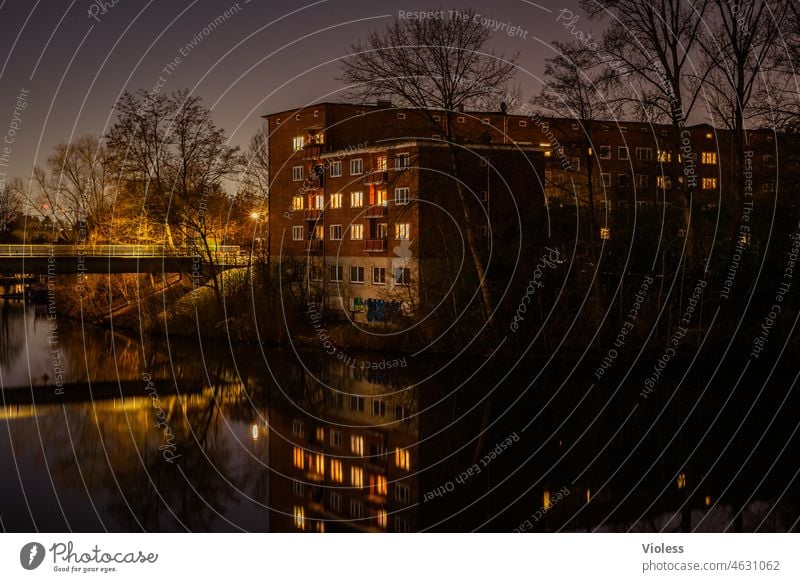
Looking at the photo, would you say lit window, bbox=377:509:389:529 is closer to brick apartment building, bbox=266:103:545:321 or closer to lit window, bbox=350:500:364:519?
lit window, bbox=350:500:364:519

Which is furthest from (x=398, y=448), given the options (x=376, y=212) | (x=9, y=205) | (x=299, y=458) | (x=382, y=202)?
(x=9, y=205)

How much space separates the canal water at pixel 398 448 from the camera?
17234mm

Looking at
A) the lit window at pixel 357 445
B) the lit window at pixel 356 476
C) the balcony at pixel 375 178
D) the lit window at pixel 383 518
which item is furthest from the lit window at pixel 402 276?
the lit window at pixel 383 518

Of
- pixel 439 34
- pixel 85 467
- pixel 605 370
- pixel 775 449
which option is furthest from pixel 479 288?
pixel 85 467

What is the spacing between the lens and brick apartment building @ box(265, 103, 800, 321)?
33.5m

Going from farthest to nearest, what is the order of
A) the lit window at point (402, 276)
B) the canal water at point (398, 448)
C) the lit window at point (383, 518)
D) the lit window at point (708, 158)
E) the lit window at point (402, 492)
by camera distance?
the lit window at point (708, 158) → the lit window at point (402, 276) → the lit window at point (402, 492) → the canal water at point (398, 448) → the lit window at point (383, 518)

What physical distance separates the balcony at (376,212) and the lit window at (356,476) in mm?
26659

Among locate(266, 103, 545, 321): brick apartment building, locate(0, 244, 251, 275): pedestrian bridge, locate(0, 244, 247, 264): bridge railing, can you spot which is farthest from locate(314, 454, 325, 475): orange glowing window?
locate(0, 244, 247, 264): bridge railing

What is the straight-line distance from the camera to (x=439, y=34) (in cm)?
2989

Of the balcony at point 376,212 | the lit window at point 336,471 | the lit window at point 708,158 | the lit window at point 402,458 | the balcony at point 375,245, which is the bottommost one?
the lit window at point 336,471

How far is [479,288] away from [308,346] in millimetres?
8502

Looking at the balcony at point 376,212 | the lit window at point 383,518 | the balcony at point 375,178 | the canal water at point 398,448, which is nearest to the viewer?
the lit window at point 383,518

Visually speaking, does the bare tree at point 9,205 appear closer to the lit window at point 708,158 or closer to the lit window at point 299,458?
the lit window at point 299,458

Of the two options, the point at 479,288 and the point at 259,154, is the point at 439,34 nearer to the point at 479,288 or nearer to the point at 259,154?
the point at 479,288
